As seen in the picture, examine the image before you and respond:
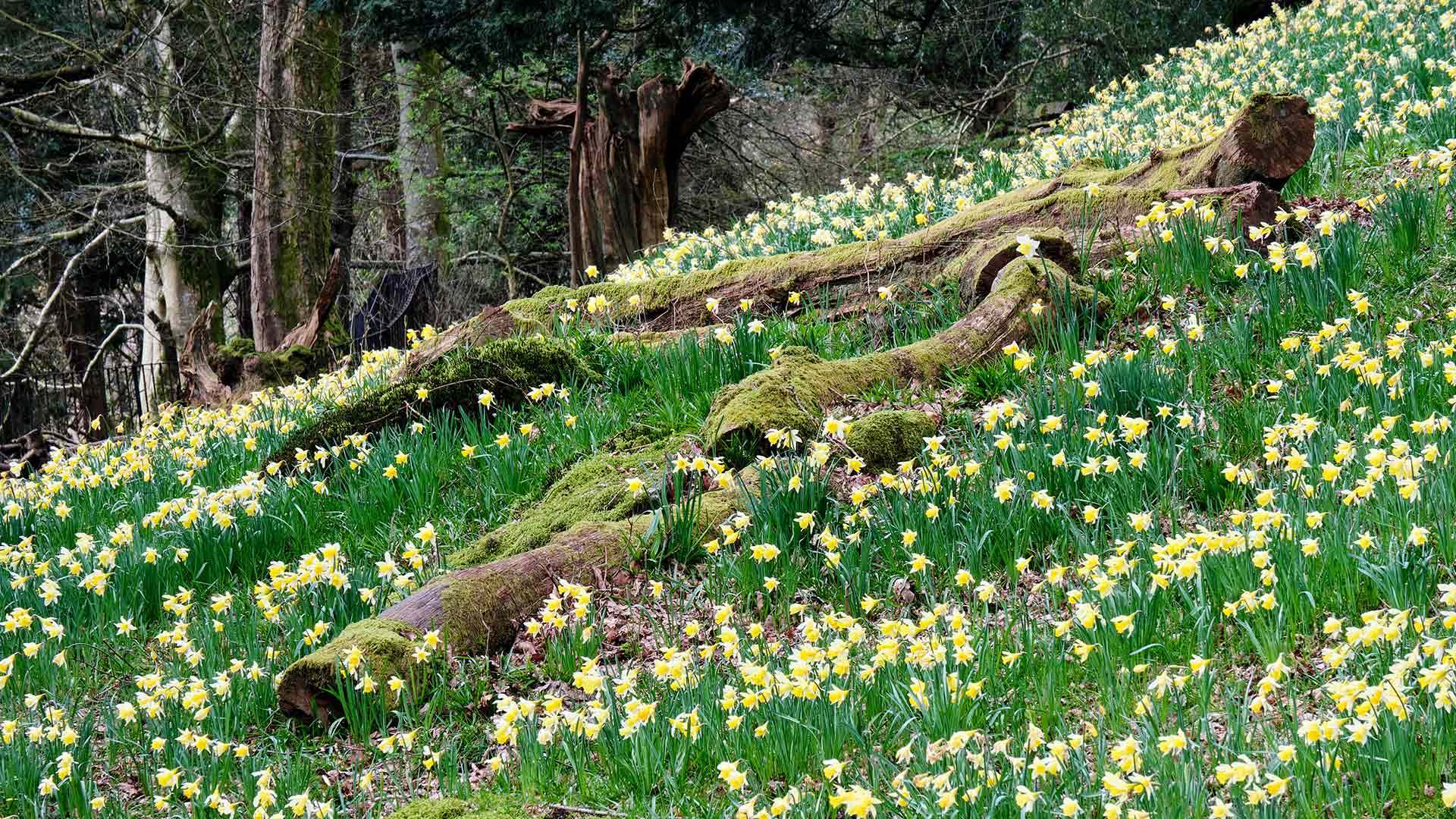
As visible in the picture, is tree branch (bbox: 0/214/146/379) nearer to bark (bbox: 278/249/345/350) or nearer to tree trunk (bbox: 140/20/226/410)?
A: tree trunk (bbox: 140/20/226/410)

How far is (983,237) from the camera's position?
6309 millimetres

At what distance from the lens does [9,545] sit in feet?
17.9

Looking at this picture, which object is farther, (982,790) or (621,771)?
(621,771)

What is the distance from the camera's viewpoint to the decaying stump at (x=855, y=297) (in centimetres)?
375

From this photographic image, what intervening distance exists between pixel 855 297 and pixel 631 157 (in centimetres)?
673

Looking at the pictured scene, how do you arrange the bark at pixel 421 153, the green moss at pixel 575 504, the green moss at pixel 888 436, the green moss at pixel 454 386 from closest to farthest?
the green moss at pixel 575 504, the green moss at pixel 888 436, the green moss at pixel 454 386, the bark at pixel 421 153

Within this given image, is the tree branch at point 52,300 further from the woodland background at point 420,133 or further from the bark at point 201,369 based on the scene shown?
the bark at point 201,369

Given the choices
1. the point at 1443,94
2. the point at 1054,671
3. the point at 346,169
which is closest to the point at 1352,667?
the point at 1054,671

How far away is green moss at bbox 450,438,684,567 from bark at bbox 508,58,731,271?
301 inches

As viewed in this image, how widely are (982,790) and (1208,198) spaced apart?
4210mm

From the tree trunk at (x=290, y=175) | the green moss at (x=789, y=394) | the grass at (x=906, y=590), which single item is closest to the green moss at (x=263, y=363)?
the tree trunk at (x=290, y=175)

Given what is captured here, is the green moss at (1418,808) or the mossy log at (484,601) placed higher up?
the mossy log at (484,601)

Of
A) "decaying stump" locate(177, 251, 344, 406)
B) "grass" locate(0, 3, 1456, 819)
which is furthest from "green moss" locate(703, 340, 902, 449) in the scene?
"decaying stump" locate(177, 251, 344, 406)

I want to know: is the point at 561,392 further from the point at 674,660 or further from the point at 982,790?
Result: the point at 982,790
